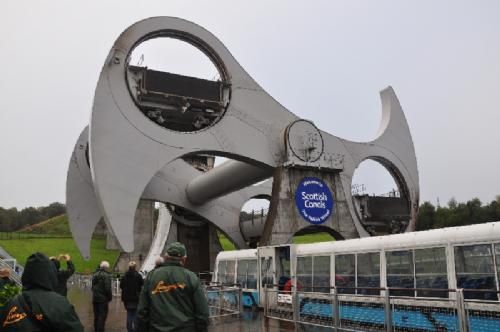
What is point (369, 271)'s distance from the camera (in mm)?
12273

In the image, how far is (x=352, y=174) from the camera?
3005 cm

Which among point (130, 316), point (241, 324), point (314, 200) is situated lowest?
point (241, 324)

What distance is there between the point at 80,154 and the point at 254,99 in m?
14.5

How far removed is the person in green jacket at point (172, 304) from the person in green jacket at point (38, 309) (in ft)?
3.36

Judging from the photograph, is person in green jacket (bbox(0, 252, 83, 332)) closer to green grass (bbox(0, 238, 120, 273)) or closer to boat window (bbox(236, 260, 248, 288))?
boat window (bbox(236, 260, 248, 288))

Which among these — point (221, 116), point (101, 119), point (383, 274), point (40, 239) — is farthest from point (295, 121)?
point (40, 239)

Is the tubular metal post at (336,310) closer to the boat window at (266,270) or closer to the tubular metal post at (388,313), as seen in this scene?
the tubular metal post at (388,313)

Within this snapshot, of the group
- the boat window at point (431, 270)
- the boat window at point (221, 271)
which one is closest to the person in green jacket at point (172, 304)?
the boat window at point (431, 270)

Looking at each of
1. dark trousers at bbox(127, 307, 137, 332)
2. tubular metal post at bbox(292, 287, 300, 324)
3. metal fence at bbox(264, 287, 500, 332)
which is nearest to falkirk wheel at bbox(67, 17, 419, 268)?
metal fence at bbox(264, 287, 500, 332)

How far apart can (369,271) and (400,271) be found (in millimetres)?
1108

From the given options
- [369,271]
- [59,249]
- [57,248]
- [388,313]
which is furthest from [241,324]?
[57,248]

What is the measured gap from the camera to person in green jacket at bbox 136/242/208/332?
4.23m

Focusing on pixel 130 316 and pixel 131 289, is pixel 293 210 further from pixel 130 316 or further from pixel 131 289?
pixel 131 289

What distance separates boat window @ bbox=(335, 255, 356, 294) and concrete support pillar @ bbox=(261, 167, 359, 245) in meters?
10.9
